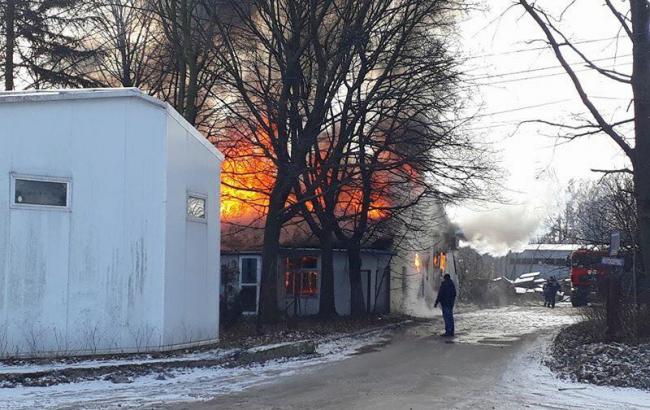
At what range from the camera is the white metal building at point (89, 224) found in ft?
41.9

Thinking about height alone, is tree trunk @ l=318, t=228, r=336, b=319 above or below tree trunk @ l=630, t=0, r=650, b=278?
below

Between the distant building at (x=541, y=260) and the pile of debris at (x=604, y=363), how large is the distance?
48.0 meters

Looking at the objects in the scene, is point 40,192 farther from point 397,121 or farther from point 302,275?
point 302,275

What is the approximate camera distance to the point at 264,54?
938 inches

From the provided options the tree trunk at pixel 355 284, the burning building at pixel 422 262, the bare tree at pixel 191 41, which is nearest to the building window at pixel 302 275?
the tree trunk at pixel 355 284

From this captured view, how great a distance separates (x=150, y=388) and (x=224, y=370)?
6.76ft

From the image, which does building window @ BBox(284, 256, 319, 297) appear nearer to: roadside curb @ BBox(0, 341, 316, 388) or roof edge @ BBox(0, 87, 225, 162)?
roadside curb @ BBox(0, 341, 316, 388)

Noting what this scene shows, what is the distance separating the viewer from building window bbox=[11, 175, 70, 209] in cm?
1284

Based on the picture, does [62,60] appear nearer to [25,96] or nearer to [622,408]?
[25,96]

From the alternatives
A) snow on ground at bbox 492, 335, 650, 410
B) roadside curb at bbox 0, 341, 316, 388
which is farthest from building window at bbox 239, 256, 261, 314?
snow on ground at bbox 492, 335, 650, 410

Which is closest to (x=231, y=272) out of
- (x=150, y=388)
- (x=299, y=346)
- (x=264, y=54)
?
(x=264, y=54)

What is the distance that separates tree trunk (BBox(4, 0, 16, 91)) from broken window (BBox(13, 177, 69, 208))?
40.6ft

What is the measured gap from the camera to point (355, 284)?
85.6ft

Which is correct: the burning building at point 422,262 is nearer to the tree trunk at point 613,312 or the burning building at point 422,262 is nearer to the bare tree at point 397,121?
the bare tree at point 397,121
